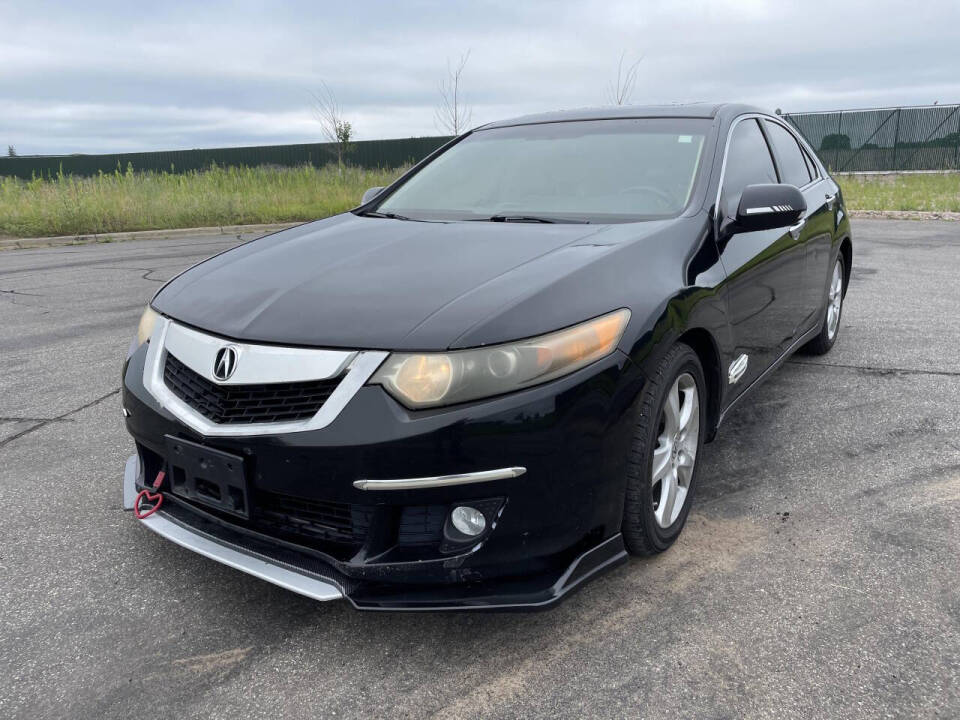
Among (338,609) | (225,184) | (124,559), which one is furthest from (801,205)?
(225,184)

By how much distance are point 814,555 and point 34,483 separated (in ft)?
10.1

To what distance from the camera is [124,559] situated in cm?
265

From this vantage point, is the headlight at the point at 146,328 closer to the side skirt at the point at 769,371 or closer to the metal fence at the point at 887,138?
the side skirt at the point at 769,371

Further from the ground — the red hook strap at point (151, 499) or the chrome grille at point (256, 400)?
the chrome grille at point (256, 400)

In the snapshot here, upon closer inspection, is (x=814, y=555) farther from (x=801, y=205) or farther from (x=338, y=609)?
(x=338, y=609)

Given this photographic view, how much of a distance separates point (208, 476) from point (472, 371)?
2.69 feet

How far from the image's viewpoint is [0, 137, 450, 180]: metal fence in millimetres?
26266

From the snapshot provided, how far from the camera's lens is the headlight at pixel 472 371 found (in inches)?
76.8

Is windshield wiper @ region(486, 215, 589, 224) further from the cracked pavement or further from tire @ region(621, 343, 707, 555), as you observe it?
the cracked pavement

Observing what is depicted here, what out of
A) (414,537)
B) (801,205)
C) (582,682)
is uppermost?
(801,205)

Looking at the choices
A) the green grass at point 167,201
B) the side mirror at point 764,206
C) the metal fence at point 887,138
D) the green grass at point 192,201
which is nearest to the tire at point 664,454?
the side mirror at point 764,206

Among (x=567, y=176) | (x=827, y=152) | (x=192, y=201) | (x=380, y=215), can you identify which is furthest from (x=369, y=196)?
(x=827, y=152)

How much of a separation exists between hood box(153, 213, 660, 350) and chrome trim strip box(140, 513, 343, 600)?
2.00 feet

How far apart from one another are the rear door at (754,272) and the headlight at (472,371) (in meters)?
1.12
